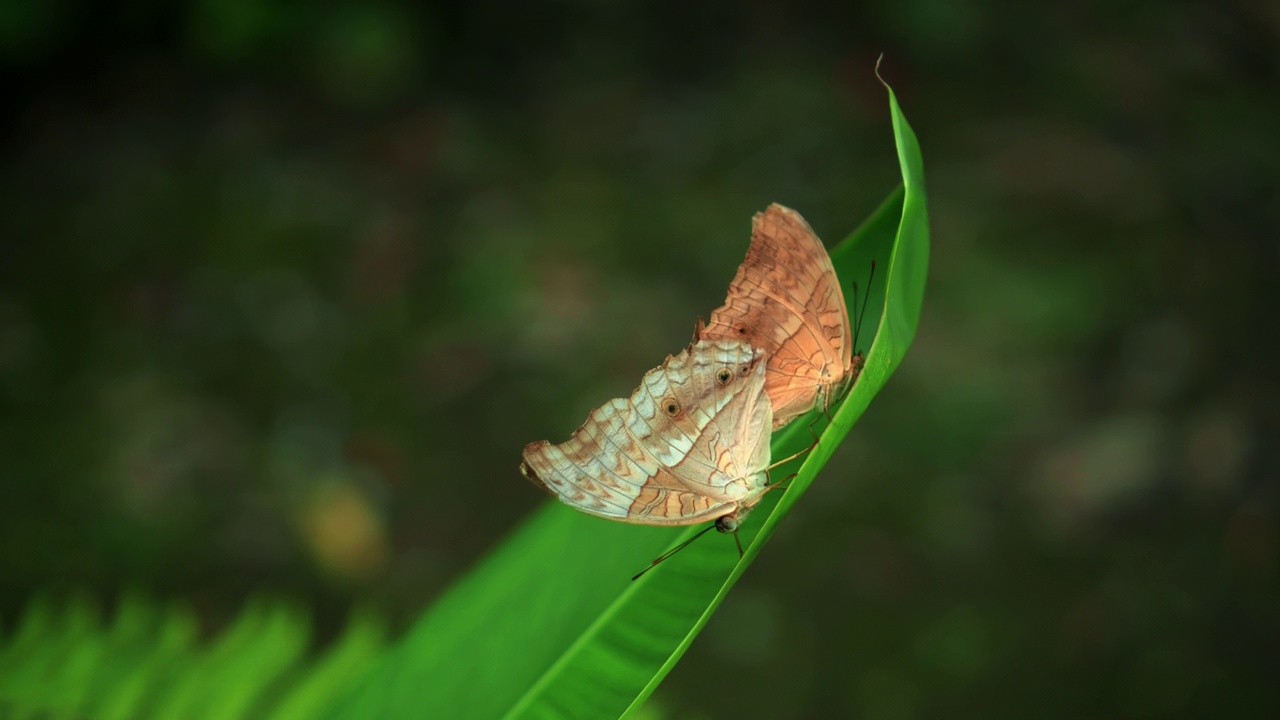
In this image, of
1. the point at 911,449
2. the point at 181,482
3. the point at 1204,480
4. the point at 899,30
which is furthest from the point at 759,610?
the point at 899,30

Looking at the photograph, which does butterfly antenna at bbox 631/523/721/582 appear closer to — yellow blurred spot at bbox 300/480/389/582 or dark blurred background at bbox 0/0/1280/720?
dark blurred background at bbox 0/0/1280/720

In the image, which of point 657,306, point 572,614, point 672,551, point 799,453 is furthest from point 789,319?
point 657,306

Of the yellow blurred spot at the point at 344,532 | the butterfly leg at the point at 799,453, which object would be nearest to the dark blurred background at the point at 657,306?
the yellow blurred spot at the point at 344,532

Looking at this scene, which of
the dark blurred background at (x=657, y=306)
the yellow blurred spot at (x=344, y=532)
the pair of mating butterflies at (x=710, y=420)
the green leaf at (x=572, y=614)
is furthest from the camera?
the yellow blurred spot at (x=344, y=532)

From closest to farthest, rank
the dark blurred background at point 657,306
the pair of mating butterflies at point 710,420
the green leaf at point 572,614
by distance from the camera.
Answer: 1. the green leaf at point 572,614
2. the pair of mating butterflies at point 710,420
3. the dark blurred background at point 657,306

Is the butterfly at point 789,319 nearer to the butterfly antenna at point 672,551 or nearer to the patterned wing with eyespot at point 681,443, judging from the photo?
the patterned wing with eyespot at point 681,443

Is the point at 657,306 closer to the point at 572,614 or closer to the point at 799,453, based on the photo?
the point at 799,453

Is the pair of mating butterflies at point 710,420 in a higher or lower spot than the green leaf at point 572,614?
higher
